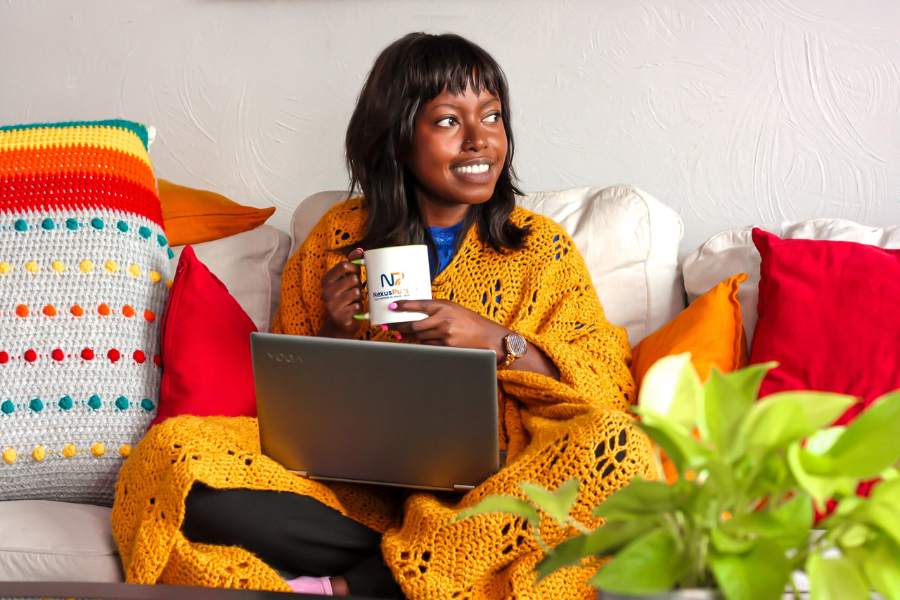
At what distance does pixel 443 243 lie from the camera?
1778 mm

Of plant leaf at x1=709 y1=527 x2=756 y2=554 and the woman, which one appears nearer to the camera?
plant leaf at x1=709 y1=527 x2=756 y2=554

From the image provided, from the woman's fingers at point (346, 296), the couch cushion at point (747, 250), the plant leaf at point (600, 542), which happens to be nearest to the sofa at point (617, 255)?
the couch cushion at point (747, 250)

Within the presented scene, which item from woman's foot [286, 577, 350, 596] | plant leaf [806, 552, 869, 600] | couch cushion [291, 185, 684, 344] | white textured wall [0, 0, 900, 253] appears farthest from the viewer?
white textured wall [0, 0, 900, 253]

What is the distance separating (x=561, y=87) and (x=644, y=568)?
1.54 metres

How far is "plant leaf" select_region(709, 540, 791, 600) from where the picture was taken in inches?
21.1

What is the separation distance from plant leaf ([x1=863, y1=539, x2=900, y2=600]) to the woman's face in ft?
3.90

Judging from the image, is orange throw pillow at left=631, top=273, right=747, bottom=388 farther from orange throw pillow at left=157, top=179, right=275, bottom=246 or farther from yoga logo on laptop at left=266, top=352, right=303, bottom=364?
orange throw pillow at left=157, top=179, right=275, bottom=246

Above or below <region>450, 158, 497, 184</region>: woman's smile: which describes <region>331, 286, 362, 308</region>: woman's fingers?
below

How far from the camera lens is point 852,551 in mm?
573

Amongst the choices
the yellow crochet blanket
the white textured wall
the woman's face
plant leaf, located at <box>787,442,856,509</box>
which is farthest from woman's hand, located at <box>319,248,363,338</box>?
plant leaf, located at <box>787,442,856,509</box>

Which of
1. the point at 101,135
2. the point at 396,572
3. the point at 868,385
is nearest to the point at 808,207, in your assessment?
the point at 868,385

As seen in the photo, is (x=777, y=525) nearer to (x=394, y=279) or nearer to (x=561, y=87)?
(x=394, y=279)

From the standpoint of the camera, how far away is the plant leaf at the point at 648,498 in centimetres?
58

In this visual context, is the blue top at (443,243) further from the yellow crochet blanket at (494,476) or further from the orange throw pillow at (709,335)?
the orange throw pillow at (709,335)
